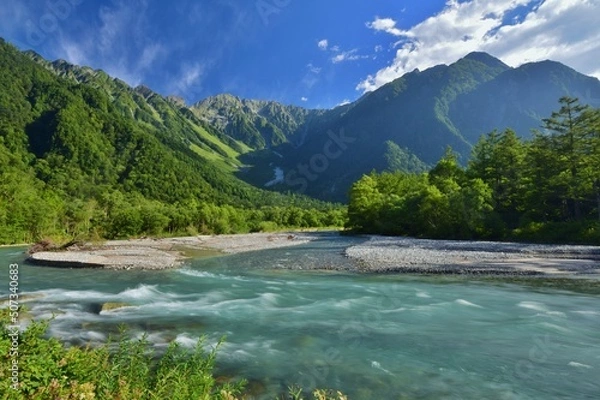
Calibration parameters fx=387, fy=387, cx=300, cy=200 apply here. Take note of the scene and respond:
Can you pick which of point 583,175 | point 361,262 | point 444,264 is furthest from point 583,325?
point 583,175

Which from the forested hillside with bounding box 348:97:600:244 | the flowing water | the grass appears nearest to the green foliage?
the grass

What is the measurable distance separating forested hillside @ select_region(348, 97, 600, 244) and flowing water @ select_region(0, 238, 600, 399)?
37.1 metres

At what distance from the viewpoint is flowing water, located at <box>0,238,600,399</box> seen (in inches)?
466

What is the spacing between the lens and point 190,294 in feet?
87.1

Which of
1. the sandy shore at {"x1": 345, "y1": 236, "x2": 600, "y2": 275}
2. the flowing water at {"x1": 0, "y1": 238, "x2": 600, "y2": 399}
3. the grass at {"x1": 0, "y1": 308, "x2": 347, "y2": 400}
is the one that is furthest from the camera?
the sandy shore at {"x1": 345, "y1": 236, "x2": 600, "y2": 275}

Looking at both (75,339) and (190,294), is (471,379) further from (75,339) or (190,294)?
(190,294)

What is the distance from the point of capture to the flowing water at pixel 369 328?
11.8 meters

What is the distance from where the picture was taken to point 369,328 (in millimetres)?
17625

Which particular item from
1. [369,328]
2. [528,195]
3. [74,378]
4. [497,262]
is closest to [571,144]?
[528,195]

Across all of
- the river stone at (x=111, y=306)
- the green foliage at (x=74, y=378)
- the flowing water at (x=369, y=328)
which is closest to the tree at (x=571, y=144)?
the flowing water at (x=369, y=328)

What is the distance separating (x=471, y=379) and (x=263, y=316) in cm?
1115

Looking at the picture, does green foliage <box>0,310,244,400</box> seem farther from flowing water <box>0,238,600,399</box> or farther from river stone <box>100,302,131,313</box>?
river stone <box>100,302,131,313</box>

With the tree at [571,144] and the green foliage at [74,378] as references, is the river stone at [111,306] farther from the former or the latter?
the tree at [571,144]

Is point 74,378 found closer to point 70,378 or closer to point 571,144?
point 70,378
